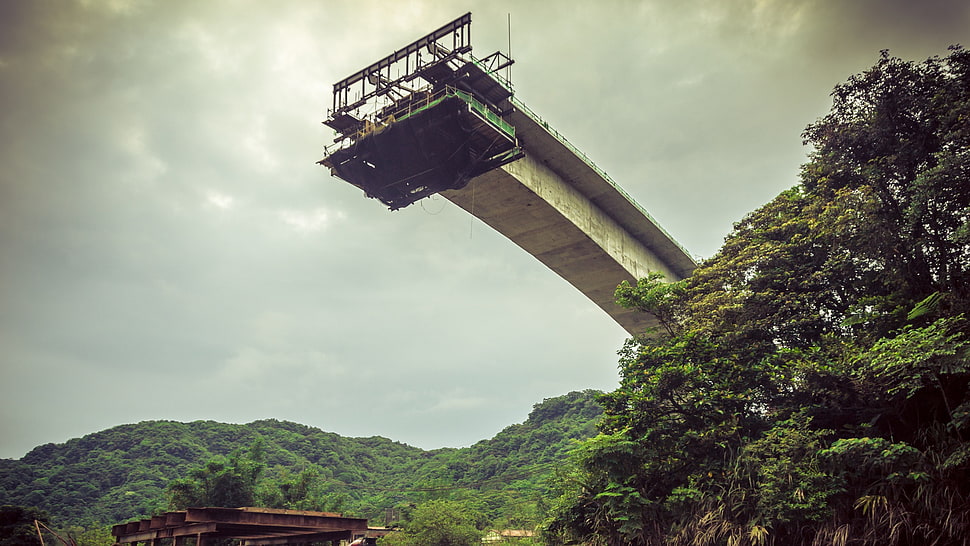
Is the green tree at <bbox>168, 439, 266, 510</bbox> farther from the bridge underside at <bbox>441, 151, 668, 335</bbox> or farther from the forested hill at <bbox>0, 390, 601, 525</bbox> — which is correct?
the bridge underside at <bbox>441, 151, 668, 335</bbox>

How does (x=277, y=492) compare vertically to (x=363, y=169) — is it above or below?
below

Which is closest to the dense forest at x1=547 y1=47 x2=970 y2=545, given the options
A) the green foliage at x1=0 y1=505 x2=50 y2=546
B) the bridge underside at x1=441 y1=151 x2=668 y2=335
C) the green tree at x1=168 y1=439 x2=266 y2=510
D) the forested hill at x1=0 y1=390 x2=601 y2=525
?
the bridge underside at x1=441 y1=151 x2=668 y2=335

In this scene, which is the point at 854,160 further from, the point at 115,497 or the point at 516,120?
the point at 115,497

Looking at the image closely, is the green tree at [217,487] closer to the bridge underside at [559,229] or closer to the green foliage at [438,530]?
the green foliage at [438,530]

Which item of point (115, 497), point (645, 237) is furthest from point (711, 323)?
point (115, 497)

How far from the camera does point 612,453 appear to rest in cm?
1719

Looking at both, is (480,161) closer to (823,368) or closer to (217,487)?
(823,368)

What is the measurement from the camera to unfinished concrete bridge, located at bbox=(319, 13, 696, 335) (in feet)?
69.7

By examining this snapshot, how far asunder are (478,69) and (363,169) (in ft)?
17.6

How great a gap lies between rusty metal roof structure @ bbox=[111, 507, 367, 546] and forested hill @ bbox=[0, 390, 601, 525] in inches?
739

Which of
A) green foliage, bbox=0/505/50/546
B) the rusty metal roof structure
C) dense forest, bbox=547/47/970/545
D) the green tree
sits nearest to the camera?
dense forest, bbox=547/47/970/545

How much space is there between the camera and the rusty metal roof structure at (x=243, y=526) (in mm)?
15016

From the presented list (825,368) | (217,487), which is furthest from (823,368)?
(217,487)

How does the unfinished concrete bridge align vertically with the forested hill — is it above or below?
above
